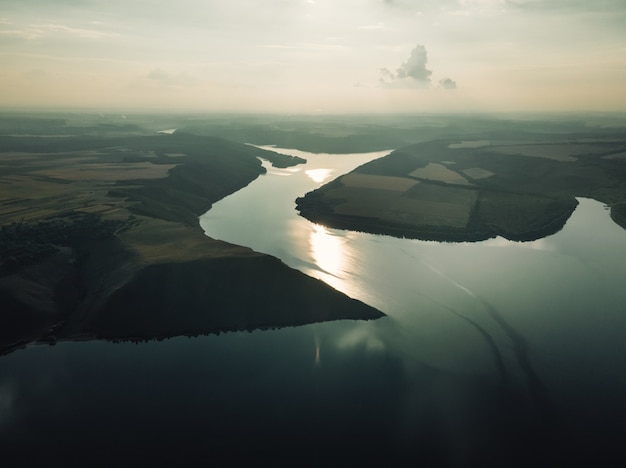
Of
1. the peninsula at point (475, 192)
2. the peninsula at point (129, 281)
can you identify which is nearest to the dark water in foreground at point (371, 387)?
the peninsula at point (129, 281)

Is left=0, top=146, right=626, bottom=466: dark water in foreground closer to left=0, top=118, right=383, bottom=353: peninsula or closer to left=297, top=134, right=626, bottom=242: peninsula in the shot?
left=0, top=118, right=383, bottom=353: peninsula

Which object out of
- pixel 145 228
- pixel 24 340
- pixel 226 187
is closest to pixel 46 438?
pixel 24 340

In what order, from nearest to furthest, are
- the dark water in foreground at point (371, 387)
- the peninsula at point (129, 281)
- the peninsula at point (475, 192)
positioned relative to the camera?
the dark water in foreground at point (371, 387) → the peninsula at point (129, 281) → the peninsula at point (475, 192)

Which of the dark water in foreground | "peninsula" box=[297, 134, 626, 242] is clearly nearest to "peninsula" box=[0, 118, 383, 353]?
the dark water in foreground

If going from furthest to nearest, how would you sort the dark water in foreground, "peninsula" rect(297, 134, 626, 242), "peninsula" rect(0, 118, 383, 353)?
1. "peninsula" rect(297, 134, 626, 242)
2. "peninsula" rect(0, 118, 383, 353)
3. the dark water in foreground

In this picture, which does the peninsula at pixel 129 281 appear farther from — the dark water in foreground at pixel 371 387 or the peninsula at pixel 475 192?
the peninsula at pixel 475 192

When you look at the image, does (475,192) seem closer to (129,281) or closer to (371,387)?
(371,387)

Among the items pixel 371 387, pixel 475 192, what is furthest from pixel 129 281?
pixel 475 192

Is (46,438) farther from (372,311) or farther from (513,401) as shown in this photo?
(513,401)

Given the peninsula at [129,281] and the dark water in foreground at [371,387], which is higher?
the peninsula at [129,281]
